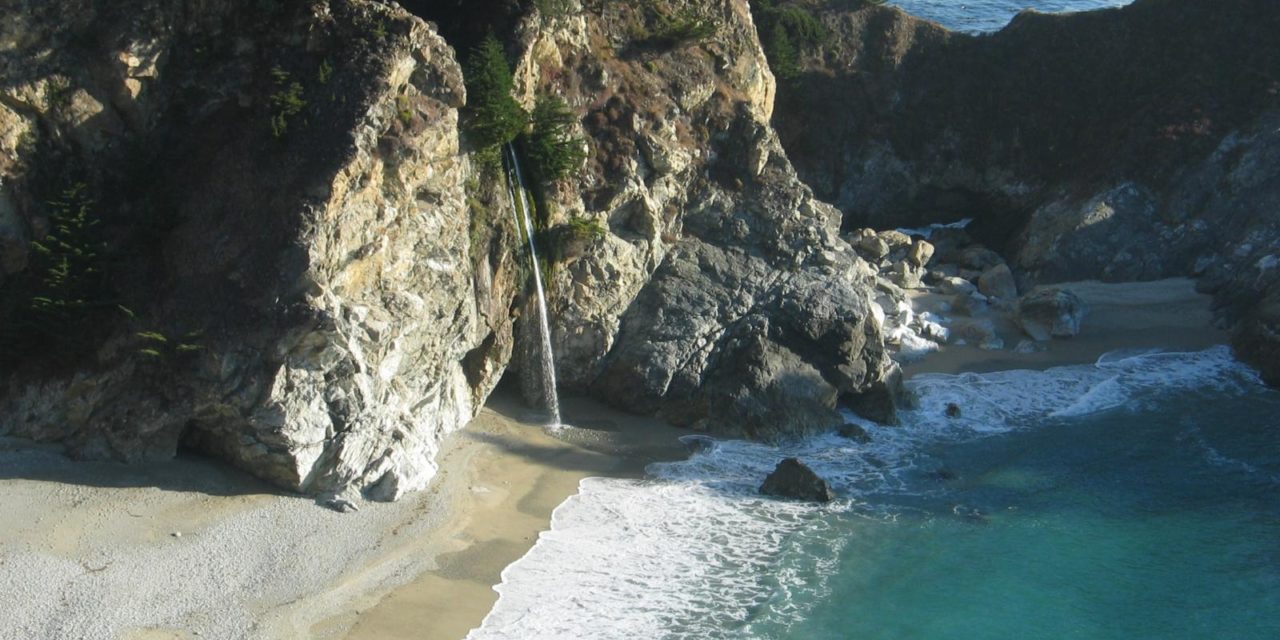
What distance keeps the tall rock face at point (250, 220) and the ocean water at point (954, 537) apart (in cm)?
430

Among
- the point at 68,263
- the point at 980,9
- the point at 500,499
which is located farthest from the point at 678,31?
the point at 980,9

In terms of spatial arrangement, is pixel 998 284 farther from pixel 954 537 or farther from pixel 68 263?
pixel 68 263

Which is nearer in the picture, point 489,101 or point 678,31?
point 489,101

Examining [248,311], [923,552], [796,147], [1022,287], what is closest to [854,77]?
[796,147]

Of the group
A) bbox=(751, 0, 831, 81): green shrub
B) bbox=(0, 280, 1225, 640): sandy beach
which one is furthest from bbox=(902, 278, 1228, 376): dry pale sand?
bbox=(0, 280, 1225, 640): sandy beach

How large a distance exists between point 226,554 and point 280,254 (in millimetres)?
4855

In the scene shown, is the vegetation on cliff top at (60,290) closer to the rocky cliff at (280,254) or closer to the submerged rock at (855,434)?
the rocky cliff at (280,254)

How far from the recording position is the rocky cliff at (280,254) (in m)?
18.1

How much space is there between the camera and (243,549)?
55.5 feet

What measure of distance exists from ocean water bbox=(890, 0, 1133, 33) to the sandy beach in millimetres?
32498

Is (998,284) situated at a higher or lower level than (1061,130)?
lower

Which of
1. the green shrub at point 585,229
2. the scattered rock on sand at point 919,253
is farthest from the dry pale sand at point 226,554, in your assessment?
the scattered rock on sand at point 919,253

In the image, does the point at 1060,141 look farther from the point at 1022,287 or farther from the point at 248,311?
the point at 248,311

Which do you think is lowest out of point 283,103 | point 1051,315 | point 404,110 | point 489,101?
point 1051,315
